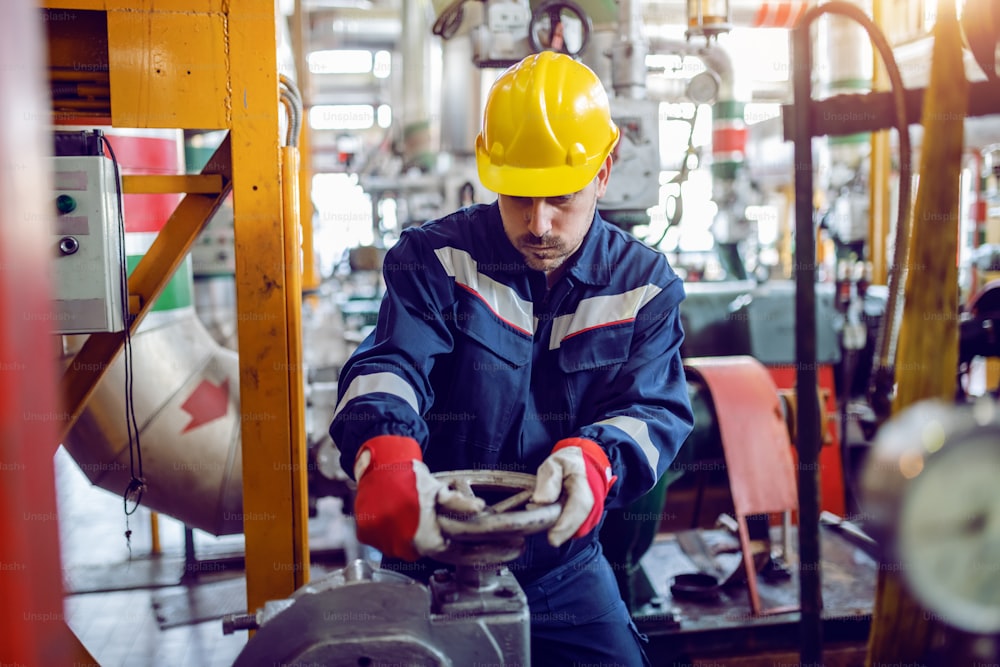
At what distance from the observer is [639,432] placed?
149cm

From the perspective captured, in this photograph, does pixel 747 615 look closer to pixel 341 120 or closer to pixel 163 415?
pixel 163 415

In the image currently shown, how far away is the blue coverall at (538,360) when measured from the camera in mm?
1613

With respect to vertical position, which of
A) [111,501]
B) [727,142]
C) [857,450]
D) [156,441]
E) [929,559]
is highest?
[727,142]

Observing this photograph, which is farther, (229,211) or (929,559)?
(229,211)

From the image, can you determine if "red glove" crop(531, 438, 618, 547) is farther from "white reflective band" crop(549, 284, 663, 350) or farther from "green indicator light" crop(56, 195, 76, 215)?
"green indicator light" crop(56, 195, 76, 215)

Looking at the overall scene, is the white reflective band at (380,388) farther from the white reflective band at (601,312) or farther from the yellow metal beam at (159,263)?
the yellow metal beam at (159,263)

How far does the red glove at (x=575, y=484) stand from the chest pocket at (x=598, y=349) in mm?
281

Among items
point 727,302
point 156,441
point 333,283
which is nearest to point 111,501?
point 156,441

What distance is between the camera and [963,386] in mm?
2748

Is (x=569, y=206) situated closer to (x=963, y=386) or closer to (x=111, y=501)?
(x=963, y=386)

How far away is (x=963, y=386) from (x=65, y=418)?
266 centimetres

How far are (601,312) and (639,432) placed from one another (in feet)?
0.91

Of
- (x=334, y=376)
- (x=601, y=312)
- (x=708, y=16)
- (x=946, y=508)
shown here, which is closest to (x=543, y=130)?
(x=601, y=312)

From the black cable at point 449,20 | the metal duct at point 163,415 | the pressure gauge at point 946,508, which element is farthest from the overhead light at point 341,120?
the pressure gauge at point 946,508
